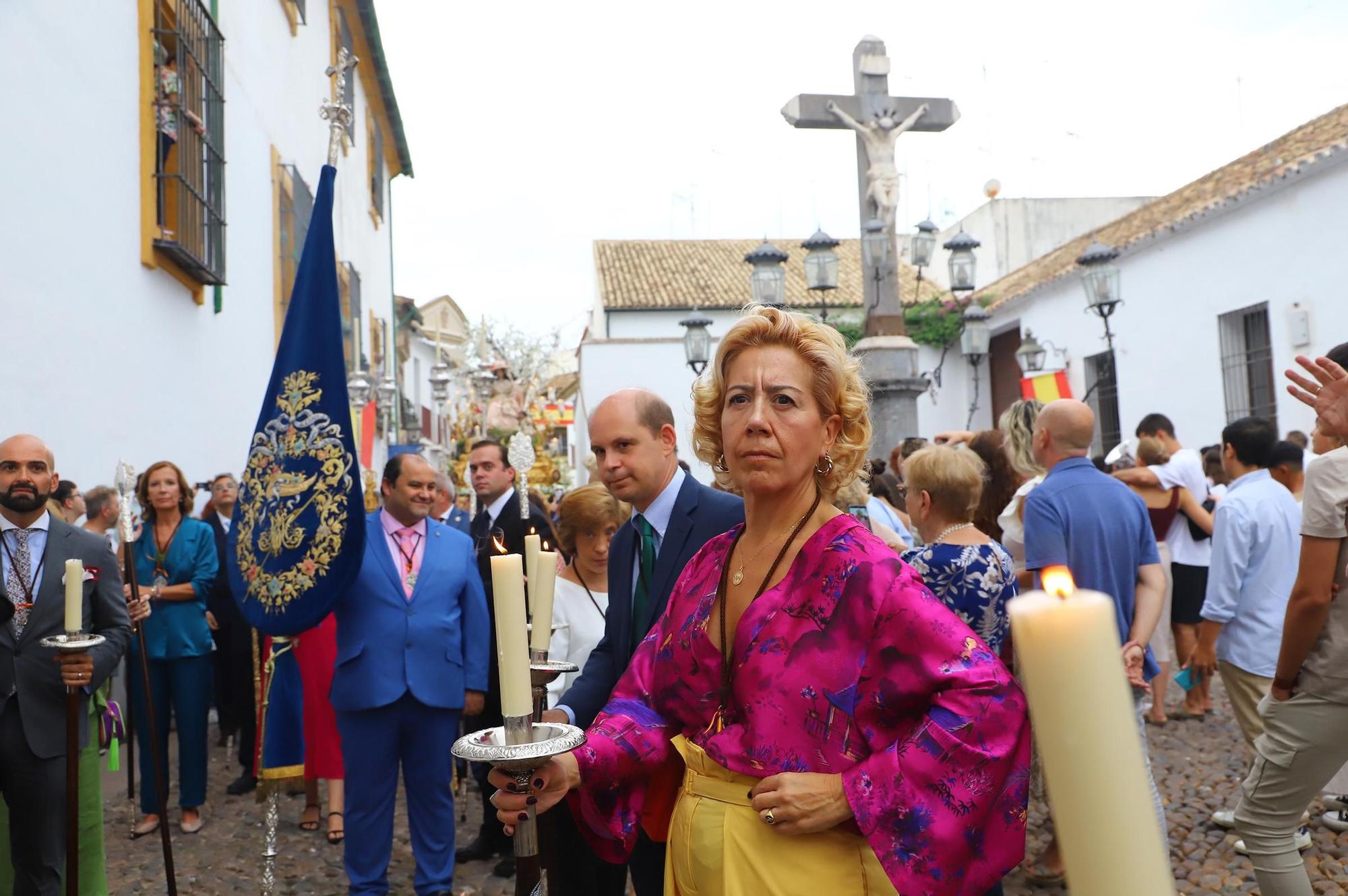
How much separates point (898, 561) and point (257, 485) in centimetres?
389

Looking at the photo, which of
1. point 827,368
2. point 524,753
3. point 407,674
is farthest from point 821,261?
point 524,753

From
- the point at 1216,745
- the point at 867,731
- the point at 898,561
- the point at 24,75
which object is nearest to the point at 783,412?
the point at 898,561

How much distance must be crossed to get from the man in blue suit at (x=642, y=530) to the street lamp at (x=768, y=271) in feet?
26.5

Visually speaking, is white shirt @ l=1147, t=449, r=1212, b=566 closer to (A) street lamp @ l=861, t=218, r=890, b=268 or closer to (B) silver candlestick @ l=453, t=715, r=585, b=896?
(A) street lamp @ l=861, t=218, r=890, b=268

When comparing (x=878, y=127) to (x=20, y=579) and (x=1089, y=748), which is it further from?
(x=1089, y=748)

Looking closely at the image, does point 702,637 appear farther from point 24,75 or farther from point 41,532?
point 24,75

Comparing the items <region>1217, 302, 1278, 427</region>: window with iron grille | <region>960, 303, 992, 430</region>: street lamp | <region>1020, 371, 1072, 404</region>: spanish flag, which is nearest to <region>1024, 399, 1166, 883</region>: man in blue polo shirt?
<region>1020, 371, 1072, 404</region>: spanish flag

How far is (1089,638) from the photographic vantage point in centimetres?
55

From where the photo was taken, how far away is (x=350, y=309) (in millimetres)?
16078

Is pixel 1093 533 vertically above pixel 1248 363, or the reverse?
pixel 1248 363

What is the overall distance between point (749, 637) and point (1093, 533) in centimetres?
299

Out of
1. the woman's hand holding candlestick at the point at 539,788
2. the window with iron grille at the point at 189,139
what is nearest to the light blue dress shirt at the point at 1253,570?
the woman's hand holding candlestick at the point at 539,788

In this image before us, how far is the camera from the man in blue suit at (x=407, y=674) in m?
5.02

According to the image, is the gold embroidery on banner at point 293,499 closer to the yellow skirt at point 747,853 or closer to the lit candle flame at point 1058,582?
the yellow skirt at point 747,853
